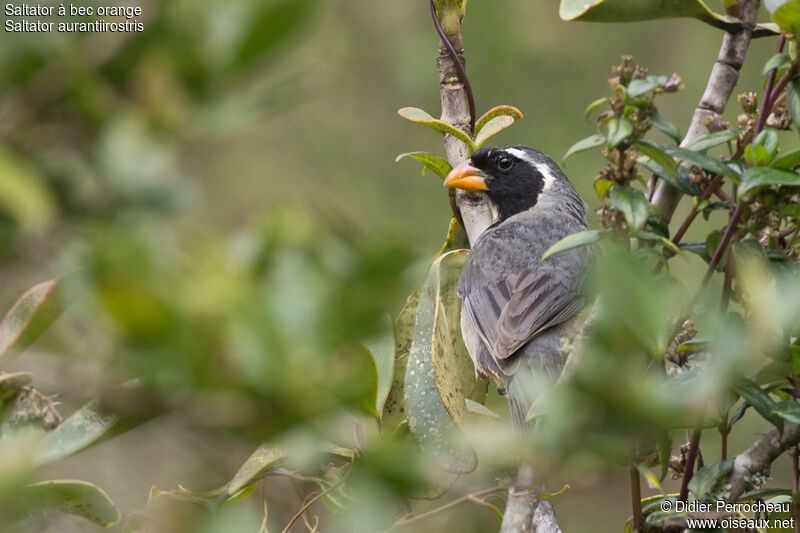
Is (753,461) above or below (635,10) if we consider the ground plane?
below

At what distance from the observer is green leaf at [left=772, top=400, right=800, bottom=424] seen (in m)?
1.50

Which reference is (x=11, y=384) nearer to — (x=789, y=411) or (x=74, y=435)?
(x=74, y=435)

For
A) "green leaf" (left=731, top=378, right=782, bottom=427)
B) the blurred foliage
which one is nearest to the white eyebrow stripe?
"green leaf" (left=731, top=378, right=782, bottom=427)

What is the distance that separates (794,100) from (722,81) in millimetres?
516

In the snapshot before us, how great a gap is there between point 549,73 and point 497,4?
59 centimetres

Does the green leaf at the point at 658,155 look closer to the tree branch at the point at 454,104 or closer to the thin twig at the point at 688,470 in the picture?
the thin twig at the point at 688,470

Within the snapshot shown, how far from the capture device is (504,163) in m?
3.48

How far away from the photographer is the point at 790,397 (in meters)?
1.80

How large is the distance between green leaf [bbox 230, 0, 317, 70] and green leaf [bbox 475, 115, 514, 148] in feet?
5.16

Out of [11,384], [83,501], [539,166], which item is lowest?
→ [83,501]

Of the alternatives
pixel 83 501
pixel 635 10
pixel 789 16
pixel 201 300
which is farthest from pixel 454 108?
pixel 201 300

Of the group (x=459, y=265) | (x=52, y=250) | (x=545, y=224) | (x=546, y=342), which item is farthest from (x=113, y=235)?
(x=545, y=224)

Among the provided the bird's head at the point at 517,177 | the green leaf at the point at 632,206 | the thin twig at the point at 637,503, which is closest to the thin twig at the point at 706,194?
the green leaf at the point at 632,206

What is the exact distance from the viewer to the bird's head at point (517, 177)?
344 cm
